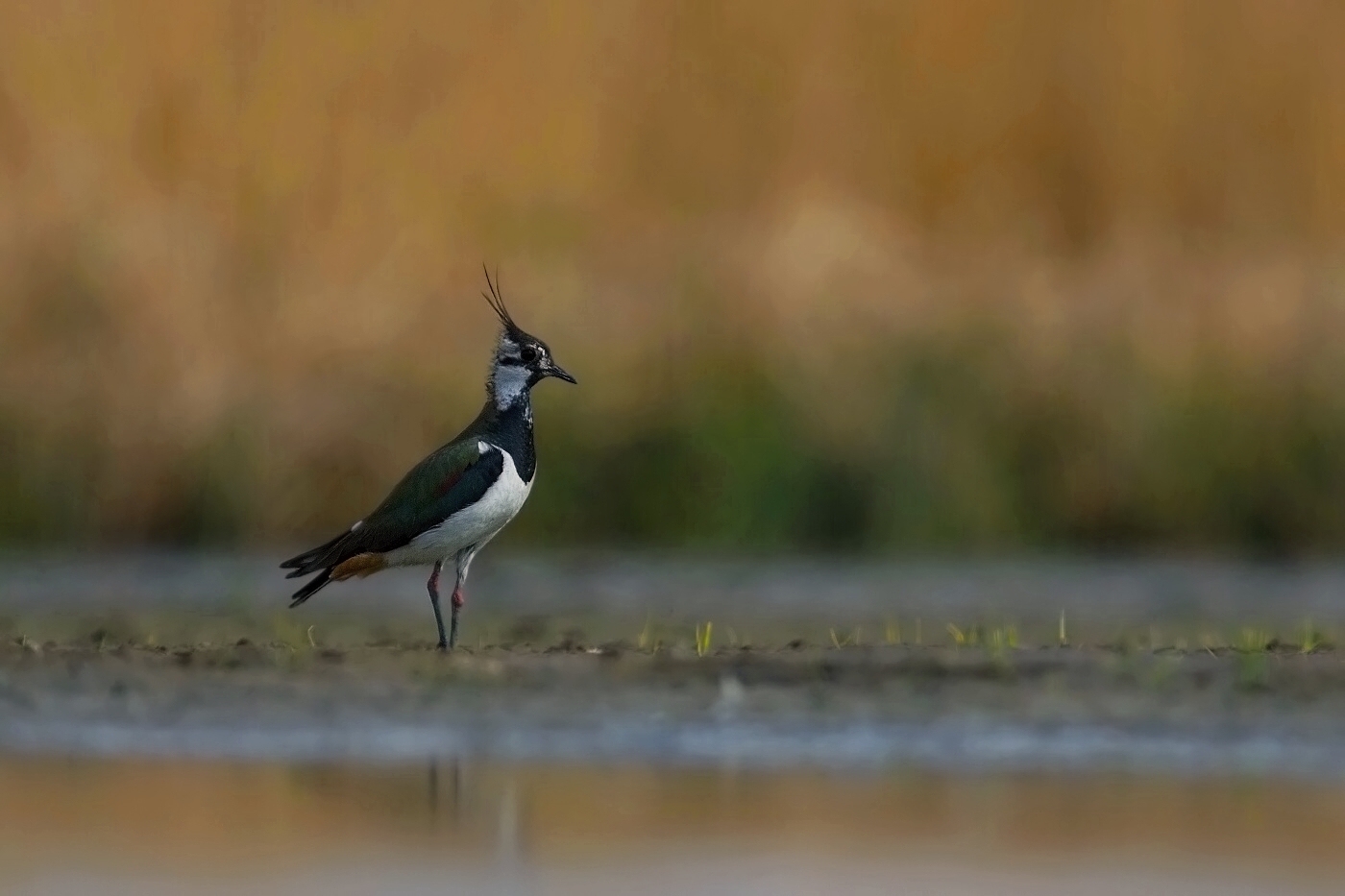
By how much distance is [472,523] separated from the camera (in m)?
9.91

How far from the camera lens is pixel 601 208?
17.5 metres

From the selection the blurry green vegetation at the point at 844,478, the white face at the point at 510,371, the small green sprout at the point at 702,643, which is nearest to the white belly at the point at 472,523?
the white face at the point at 510,371

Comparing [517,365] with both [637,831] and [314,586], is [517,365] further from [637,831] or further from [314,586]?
[637,831]

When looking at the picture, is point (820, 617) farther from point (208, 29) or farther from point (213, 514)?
point (208, 29)

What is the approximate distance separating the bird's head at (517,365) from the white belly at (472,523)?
0.45 meters

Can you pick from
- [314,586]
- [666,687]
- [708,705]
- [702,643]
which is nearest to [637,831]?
[708,705]

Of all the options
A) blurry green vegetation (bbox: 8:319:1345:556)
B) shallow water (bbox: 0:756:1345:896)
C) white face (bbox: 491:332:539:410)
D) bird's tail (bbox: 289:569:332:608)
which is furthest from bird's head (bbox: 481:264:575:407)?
blurry green vegetation (bbox: 8:319:1345:556)

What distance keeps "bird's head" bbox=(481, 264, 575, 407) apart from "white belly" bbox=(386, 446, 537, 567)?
17.8 inches

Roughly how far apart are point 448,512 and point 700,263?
579 centimetres

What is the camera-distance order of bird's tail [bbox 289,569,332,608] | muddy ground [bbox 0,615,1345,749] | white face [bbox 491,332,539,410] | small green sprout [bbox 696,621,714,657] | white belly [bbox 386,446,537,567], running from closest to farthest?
muddy ground [bbox 0,615,1345,749]
small green sprout [bbox 696,621,714,657]
white belly [bbox 386,446,537,567]
bird's tail [bbox 289,569,332,608]
white face [bbox 491,332,539,410]

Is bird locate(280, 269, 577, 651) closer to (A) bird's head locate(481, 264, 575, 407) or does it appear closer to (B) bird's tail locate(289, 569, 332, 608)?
(B) bird's tail locate(289, 569, 332, 608)

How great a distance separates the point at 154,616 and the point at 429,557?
64.7 inches

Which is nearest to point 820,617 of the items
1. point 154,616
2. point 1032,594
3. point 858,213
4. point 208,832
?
point 1032,594

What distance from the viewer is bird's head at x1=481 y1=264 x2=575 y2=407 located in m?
10.5
